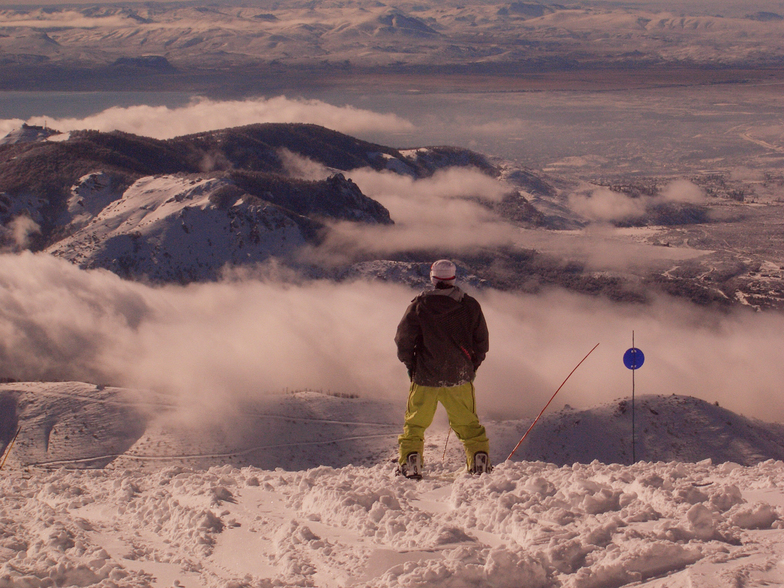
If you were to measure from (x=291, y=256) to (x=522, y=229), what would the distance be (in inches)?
3432

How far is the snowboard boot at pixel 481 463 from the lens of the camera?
31.2 feet

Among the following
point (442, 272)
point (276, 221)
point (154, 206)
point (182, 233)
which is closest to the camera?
point (442, 272)

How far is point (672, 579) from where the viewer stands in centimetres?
564

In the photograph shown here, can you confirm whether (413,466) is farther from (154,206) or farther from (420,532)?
(154,206)

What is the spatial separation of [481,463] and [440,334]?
6.65ft

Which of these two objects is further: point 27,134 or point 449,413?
point 27,134

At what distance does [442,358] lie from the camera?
927 cm

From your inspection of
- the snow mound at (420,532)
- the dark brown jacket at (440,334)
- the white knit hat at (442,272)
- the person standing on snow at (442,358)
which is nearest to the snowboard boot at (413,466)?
the person standing on snow at (442,358)

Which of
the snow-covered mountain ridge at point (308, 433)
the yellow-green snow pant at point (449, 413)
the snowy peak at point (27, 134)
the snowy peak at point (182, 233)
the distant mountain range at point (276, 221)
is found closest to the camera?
the yellow-green snow pant at point (449, 413)

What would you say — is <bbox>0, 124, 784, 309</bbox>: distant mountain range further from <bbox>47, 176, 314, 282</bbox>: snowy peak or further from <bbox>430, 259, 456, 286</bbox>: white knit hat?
<bbox>430, 259, 456, 286</bbox>: white knit hat

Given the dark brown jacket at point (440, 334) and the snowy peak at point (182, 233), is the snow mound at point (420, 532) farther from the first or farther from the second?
the snowy peak at point (182, 233)

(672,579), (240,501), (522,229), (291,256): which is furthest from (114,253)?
(522,229)

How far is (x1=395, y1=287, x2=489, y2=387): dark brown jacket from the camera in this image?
30.4 feet

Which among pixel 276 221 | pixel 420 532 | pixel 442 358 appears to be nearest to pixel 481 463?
pixel 442 358
